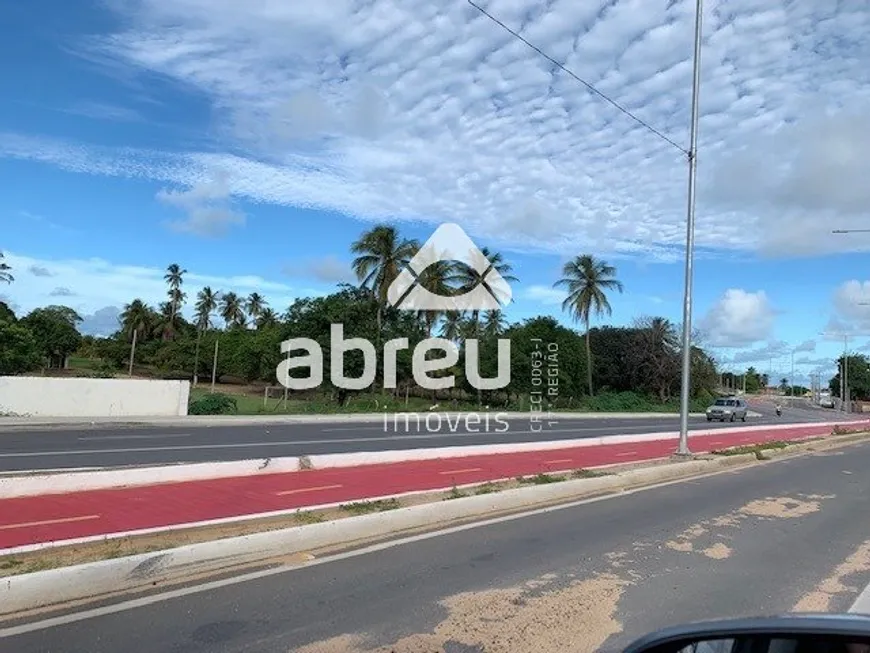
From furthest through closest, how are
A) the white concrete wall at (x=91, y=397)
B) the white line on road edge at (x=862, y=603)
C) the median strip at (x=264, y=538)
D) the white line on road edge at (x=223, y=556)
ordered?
the white concrete wall at (x=91, y=397), the white line on road edge at (x=862, y=603), the median strip at (x=264, y=538), the white line on road edge at (x=223, y=556)

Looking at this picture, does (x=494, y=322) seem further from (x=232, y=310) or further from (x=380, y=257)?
(x=232, y=310)

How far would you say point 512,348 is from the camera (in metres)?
53.7

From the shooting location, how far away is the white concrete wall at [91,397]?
27.2 m

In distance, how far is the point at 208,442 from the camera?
19156 mm

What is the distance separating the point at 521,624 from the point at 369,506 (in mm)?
4135

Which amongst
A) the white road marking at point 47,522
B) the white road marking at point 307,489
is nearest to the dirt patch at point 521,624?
the white road marking at point 47,522

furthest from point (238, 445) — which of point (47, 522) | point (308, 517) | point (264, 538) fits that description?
point (264, 538)

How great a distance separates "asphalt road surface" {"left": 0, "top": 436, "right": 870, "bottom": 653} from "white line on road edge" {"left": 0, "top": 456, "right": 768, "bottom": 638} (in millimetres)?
94

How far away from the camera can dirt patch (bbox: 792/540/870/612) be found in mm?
5988

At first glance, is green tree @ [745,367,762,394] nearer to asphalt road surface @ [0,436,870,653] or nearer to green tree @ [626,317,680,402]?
green tree @ [626,317,680,402]

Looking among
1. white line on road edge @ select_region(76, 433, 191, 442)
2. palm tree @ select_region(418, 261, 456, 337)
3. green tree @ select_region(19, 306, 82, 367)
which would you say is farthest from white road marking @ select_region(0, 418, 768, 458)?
green tree @ select_region(19, 306, 82, 367)

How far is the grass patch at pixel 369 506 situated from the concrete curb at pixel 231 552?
11.8 inches

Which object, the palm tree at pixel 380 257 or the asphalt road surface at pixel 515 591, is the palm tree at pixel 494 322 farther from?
the asphalt road surface at pixel 515 591

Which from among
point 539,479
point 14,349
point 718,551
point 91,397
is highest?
point 14,349
